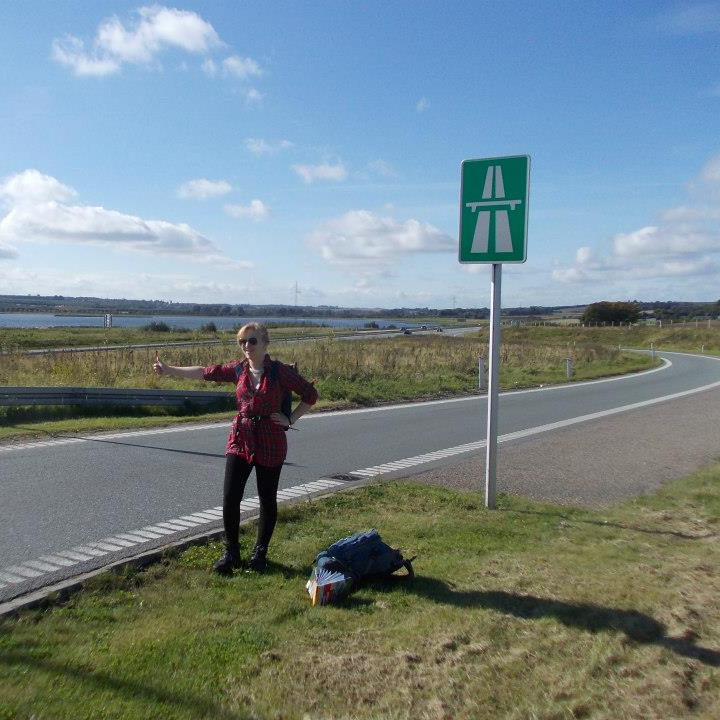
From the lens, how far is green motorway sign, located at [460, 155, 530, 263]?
6875mm

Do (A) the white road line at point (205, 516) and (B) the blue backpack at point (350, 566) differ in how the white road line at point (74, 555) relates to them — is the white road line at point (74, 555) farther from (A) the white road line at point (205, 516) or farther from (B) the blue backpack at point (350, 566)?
(B) the blue backpack at point (350, 566)

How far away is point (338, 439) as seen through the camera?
12.0 m

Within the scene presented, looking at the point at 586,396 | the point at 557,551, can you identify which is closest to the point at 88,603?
the point at 557,551

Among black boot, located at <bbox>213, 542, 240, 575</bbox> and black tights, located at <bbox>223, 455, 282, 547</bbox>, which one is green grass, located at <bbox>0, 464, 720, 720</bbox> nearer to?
black boot, located at <bbox>213, 542, 240, 575</bbox>

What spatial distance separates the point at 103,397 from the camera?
1419cm

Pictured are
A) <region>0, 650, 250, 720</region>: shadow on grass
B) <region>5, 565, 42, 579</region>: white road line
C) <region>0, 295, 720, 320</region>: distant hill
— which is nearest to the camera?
<region>0, 650, 250, 720</region>: shadow on grass

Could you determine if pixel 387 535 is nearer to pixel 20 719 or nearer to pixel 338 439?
pixel 20 719

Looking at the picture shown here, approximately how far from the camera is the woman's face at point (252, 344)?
5082 millimetres

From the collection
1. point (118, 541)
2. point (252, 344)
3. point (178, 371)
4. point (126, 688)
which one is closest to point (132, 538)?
point (118, 541)

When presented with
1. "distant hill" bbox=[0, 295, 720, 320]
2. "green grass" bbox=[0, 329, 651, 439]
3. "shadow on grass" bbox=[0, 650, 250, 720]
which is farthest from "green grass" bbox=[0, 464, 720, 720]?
"distant hill" bbox=[0, 295, 720, 320]

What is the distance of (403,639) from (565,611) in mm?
1052

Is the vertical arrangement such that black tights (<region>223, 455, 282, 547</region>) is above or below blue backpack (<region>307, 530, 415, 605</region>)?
above

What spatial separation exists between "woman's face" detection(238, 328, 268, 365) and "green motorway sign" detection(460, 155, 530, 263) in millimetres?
2721

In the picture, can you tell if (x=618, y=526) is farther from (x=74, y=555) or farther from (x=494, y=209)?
(x=74, y=555)
